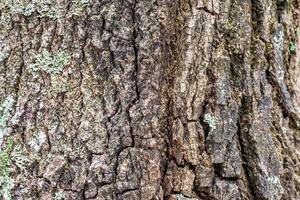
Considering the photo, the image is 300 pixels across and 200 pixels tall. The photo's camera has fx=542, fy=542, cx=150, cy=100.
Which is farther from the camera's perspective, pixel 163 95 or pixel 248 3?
pixel 248 3

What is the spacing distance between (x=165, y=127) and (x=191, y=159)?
0.11m

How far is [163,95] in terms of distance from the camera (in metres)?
1.43

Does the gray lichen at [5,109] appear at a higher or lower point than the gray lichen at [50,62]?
lower

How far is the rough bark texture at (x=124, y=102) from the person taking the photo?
1.40 metres

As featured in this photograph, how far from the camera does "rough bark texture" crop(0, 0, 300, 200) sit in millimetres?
1396

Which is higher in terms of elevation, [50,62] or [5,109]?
[50,62]

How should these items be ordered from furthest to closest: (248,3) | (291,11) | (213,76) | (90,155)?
(291,11), (248,3), (213,76), (90,155)

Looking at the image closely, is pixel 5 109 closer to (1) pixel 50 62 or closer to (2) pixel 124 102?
(1) pixel 50 62

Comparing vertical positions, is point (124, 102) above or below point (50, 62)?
below

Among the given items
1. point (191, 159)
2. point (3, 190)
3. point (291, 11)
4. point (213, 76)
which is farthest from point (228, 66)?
point (3, 190)

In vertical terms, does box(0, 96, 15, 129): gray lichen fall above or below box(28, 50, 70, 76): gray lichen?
below

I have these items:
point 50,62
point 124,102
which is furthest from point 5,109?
point 124,102

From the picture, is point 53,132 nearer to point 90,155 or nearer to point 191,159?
point 90,155

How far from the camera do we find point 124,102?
4.60ft
